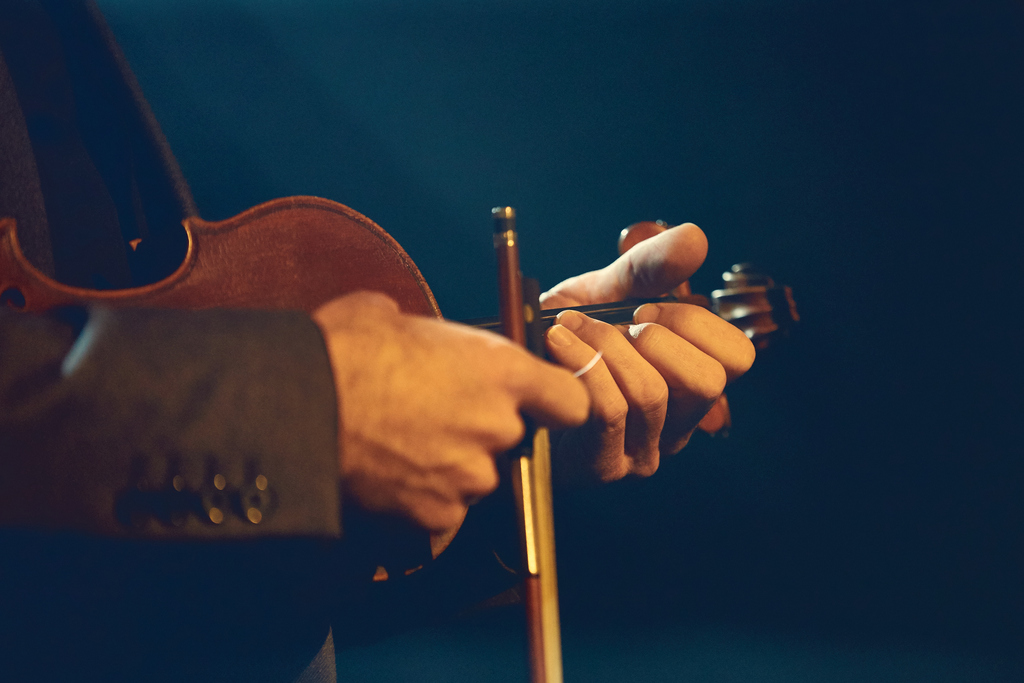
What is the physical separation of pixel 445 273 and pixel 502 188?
0.79 ft

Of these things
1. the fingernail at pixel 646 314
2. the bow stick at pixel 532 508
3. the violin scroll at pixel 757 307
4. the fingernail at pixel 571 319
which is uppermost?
the violin scroll at pixel 757 307

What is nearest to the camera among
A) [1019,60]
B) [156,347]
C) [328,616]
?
[156,347]

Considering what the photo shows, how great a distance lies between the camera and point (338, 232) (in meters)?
0.61

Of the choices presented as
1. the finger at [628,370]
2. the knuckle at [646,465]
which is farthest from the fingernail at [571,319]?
the knuckle at [646,465]

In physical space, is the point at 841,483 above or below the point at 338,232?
below

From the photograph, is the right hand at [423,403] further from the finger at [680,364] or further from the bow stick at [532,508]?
the finger at [680,364]

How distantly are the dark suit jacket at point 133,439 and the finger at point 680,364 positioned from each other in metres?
0.40

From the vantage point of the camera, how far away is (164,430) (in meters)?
0.31

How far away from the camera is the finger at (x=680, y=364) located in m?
0.71

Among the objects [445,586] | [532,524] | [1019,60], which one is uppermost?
[1019,60]

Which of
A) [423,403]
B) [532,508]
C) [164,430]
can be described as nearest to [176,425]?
[164,430]

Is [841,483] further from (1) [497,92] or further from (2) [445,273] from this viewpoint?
(1) [497,92]

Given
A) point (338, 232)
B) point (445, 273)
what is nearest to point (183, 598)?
point (338, 232)

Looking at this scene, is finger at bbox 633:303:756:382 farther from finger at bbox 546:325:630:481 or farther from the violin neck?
finger at bbox 546:325:630:481
